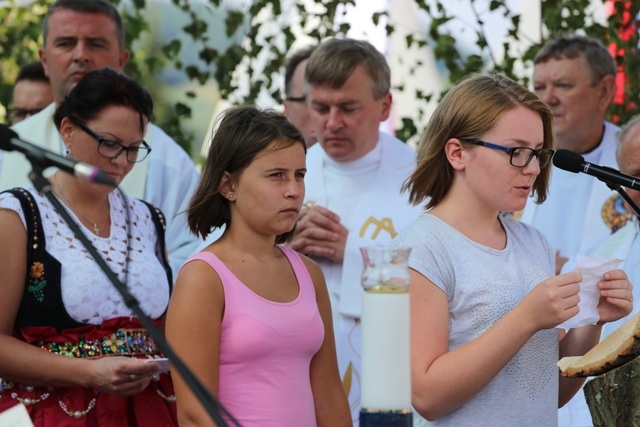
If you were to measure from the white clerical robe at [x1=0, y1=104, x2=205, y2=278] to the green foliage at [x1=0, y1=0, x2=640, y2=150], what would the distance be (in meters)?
1.50

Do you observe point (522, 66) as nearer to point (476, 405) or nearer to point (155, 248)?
point (155, 248)

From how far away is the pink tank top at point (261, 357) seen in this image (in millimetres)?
2875

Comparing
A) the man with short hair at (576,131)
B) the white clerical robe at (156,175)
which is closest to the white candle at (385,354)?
the white clerical robe at (156,175)

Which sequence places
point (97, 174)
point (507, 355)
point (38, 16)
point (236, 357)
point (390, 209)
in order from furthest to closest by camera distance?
point (38, 16) → point (390, 209) → point (236, 357) → point (507, 355) → point (97, 174)

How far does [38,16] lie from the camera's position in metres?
6.93

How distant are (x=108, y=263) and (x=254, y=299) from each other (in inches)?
Answer: 26.0

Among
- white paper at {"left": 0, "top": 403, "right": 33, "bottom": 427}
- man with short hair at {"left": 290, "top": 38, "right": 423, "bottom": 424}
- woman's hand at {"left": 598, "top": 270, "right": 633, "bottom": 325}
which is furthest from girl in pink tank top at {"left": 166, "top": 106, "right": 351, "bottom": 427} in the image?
man with short hair at {"left": 290, "top": 38, "right": 423, "bottom": 424}

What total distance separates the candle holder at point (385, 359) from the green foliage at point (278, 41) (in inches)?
161

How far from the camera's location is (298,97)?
213 inches

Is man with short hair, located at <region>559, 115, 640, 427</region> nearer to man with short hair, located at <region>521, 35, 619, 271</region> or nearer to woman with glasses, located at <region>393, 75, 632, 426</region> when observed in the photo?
man with short hair, located at <region>521, 35, 619, 271</region>

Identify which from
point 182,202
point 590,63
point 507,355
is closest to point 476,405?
point 507,355

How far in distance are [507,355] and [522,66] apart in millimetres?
3999

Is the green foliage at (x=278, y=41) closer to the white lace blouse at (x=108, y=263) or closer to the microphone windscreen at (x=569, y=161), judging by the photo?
the white lace blouse at (x=108, y=263)

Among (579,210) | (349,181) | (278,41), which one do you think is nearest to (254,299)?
(349,181)
